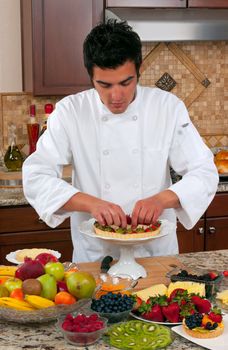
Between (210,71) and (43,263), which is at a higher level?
(210,71)

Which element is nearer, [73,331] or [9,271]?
[73,331]

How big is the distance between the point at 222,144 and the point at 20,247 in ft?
5.63

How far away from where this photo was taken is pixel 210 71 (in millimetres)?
4516

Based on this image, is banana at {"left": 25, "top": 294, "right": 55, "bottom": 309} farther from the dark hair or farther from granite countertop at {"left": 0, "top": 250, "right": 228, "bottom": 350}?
the dark hair

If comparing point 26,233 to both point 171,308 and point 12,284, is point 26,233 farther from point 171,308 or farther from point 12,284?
point 171,308

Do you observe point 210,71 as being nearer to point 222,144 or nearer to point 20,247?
point 222,144

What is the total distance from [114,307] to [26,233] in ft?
6.05

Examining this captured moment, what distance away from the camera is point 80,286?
189cm

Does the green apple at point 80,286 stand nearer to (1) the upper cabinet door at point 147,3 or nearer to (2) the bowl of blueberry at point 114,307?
(2) the bowl of blueberry at point 114,307

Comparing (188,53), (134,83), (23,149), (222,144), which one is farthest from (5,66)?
(134,83)

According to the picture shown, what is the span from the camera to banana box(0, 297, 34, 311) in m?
1.83

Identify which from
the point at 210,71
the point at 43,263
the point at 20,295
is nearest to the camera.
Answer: the point at 20,295

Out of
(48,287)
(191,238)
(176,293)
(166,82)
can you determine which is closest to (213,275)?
(176,293)

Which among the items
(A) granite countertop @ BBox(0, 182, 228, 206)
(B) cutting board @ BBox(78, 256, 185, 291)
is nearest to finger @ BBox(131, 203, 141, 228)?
(B) cutting board @ BBox(78, 256, 185, 291)
